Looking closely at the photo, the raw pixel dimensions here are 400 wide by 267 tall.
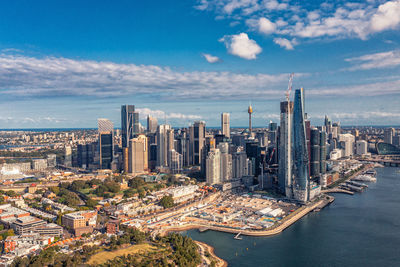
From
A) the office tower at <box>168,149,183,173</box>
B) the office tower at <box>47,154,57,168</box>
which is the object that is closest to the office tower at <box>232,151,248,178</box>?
the office tower at <box>168,149,183,173</box>

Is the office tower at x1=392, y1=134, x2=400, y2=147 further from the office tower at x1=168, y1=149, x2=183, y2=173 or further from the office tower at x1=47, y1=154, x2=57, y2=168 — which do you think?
the office tower at x1=47, y1=154, x2=57, y2=168

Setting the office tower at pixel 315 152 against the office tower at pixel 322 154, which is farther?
the office tower at pixel 322 154

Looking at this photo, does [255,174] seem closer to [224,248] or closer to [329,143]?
[224,248]

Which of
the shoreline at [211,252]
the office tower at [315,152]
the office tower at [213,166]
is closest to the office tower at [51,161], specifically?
the office tower at [213,166]

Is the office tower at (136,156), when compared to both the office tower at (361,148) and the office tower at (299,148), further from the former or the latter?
the office tower at (361,148)

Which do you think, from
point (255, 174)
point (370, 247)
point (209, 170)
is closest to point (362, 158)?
point (255, 174)
